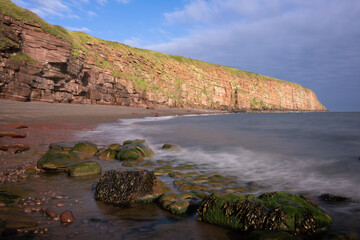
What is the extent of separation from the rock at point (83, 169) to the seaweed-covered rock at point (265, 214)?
2686 millimetres

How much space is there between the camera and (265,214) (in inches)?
99.7

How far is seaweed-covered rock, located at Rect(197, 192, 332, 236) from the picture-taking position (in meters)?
2.45

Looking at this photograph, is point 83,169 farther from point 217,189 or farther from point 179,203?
point 217,189

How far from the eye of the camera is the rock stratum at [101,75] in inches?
925

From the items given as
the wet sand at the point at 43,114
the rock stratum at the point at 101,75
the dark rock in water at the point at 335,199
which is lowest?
the wet sand at the point at 43,114

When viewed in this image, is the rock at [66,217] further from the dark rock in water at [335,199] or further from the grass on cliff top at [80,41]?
the grass on cliff top at [80,41]

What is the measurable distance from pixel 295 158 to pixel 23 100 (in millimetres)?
25515

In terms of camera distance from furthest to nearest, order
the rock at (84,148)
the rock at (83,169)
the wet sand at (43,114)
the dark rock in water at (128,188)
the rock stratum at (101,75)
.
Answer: the rock stratum at (101,75) → the wet sand at (43,114) → the rock at (84,148) → the rock at (83,169) → the dark rock in water at (128,188)

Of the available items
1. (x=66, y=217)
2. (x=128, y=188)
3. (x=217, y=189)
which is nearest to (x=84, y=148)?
(x=128, y=188)

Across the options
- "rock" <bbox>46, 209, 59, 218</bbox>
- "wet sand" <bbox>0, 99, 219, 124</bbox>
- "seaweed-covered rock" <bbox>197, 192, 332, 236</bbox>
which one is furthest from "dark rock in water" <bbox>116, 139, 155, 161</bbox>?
"wet sand" <bbox>0, 99, 219, 124</bbox>

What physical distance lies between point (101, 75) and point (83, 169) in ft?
114

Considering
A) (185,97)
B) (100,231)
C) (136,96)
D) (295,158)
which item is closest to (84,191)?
(100,231)

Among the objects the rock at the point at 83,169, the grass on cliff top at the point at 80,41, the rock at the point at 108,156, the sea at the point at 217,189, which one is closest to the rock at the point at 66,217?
the sea at the point at 217,189

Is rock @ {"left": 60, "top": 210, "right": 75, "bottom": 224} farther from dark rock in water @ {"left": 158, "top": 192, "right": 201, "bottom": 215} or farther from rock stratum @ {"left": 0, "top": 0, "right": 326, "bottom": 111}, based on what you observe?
rock stratum @ {"left": 0, "top": 0, "right": 326, "bottom": 111}
